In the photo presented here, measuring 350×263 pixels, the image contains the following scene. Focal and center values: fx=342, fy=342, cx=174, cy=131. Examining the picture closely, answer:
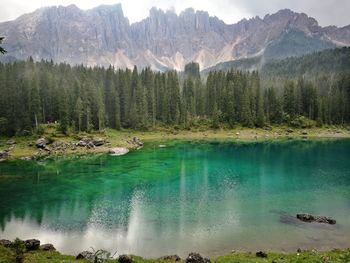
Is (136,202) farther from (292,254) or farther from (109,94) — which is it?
(109,94)

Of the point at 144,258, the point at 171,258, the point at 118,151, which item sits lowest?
the point at 144,258

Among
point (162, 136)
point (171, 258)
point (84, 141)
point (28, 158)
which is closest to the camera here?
point (171, 258)

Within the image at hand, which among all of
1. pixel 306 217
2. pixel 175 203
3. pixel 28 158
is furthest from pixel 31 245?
pixel 28 158

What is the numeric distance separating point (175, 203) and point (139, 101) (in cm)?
11594

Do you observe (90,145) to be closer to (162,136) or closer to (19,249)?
(162,136)

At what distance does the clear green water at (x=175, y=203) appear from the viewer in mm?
38844

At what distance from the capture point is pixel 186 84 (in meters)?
192

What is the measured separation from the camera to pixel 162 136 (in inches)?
6112

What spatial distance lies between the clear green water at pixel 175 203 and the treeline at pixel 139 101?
134 feet

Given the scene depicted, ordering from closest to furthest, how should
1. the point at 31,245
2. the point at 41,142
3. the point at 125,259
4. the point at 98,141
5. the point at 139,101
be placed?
the point at 125,259
the point at 31,245
the point at 41,142
the point at 98,141
the point at 139,101

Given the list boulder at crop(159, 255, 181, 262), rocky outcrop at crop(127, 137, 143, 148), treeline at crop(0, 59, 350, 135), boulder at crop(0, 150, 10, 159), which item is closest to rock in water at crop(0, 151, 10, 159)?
boulder at crop(0, 150, 10, 159)

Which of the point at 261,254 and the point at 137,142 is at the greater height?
the point at 137,142

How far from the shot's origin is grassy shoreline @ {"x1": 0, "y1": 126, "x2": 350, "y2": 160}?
361 ft

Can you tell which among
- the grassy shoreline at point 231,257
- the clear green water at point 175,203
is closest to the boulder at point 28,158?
the clear green water at point 175,203
